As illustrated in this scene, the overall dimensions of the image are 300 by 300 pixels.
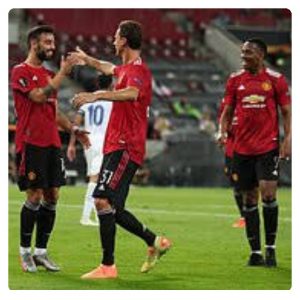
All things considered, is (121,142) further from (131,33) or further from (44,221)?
(44,221)

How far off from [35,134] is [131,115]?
2.78 ft

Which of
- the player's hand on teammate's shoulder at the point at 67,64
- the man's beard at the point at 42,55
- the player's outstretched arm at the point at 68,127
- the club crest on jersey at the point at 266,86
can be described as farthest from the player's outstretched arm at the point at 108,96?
the club crest on jersey at the point at 266,86

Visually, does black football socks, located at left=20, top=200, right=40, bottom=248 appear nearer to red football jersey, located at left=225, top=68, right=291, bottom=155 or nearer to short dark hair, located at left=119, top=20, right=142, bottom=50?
short dark hair, located at left=119, top=20, right=142, bottom=50

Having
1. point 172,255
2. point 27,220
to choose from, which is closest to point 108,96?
point 27,220

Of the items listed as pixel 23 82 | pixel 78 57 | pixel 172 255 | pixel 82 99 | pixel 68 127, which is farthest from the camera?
pixel 172 255

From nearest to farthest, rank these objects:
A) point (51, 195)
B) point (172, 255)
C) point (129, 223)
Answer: point (129, 223) → point (51, 195) → point (172, 255)

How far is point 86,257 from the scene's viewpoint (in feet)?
34.9

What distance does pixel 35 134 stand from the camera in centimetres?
927

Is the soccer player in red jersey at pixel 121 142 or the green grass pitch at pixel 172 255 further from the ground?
the soccer player in red jersey at pixel 121 142

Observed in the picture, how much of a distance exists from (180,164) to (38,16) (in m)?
7.96

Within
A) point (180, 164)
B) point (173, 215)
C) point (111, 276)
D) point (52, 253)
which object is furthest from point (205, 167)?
point (111, 276)

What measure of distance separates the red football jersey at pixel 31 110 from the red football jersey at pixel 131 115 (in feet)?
1.78

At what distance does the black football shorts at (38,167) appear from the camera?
927 centimetres

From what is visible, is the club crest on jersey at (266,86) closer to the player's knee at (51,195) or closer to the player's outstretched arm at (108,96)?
the player's outstretched arm at (108,96)
